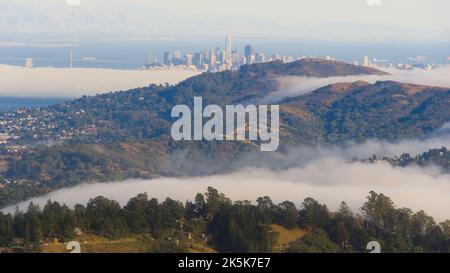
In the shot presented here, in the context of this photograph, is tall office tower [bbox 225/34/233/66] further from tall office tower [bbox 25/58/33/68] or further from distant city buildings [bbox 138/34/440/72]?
tall office tower [bbox 25/58/33/68]

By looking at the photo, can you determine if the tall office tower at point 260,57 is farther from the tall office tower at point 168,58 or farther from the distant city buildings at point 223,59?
the tall office tower at point 168,58

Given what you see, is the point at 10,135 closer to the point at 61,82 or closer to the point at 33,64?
the point at 61,82

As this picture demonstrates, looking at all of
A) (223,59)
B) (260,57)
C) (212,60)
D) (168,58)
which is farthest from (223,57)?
(168,58)

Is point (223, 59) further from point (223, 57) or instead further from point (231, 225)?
point (231, 225)

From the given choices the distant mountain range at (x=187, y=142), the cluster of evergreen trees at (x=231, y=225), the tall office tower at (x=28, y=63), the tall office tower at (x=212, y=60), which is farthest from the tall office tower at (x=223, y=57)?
the cluster of evergreen trees at (x=231, y=225)

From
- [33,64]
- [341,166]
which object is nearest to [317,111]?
[341,166]

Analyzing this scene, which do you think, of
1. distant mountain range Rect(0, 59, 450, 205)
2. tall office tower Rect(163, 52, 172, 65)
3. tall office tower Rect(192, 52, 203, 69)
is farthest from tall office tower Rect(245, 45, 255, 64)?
distant mountain range Rect(0, 59, 450, 205)
